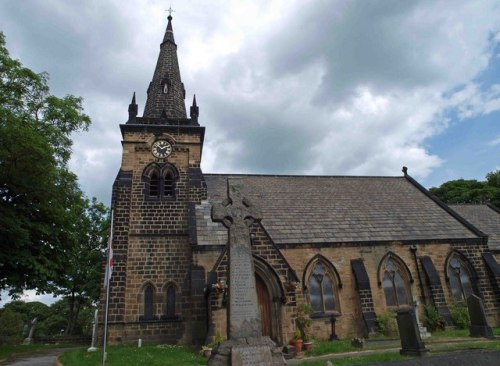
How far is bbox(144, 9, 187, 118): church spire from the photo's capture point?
22.2 m

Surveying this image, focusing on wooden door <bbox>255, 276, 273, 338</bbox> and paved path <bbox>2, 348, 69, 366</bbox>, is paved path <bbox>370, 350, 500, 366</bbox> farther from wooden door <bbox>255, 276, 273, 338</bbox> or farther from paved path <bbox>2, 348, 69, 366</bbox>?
paved path <bbox>2, 348, 69, 366</bbox>

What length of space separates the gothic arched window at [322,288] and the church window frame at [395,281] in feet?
8.65

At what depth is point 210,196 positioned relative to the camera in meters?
20.4

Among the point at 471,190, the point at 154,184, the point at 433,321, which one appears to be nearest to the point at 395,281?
the point at 433,321

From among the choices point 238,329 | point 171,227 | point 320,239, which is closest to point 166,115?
point 171,227

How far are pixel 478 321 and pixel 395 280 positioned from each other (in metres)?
5.15

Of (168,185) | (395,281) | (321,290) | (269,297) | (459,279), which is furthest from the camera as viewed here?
(168,185)

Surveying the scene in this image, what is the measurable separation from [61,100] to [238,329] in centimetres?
1486

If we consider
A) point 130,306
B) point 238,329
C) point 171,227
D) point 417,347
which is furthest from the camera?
point 171,227

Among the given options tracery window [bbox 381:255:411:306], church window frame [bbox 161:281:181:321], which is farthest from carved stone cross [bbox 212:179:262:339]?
tracery window [bbox 381:255:411:306]

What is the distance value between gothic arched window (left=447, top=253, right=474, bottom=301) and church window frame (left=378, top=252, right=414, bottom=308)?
8.65 ft

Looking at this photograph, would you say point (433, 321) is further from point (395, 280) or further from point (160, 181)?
point (160, 181)

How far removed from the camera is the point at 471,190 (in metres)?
43.1

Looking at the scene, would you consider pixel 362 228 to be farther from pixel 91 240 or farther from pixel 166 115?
pixel 91 240
